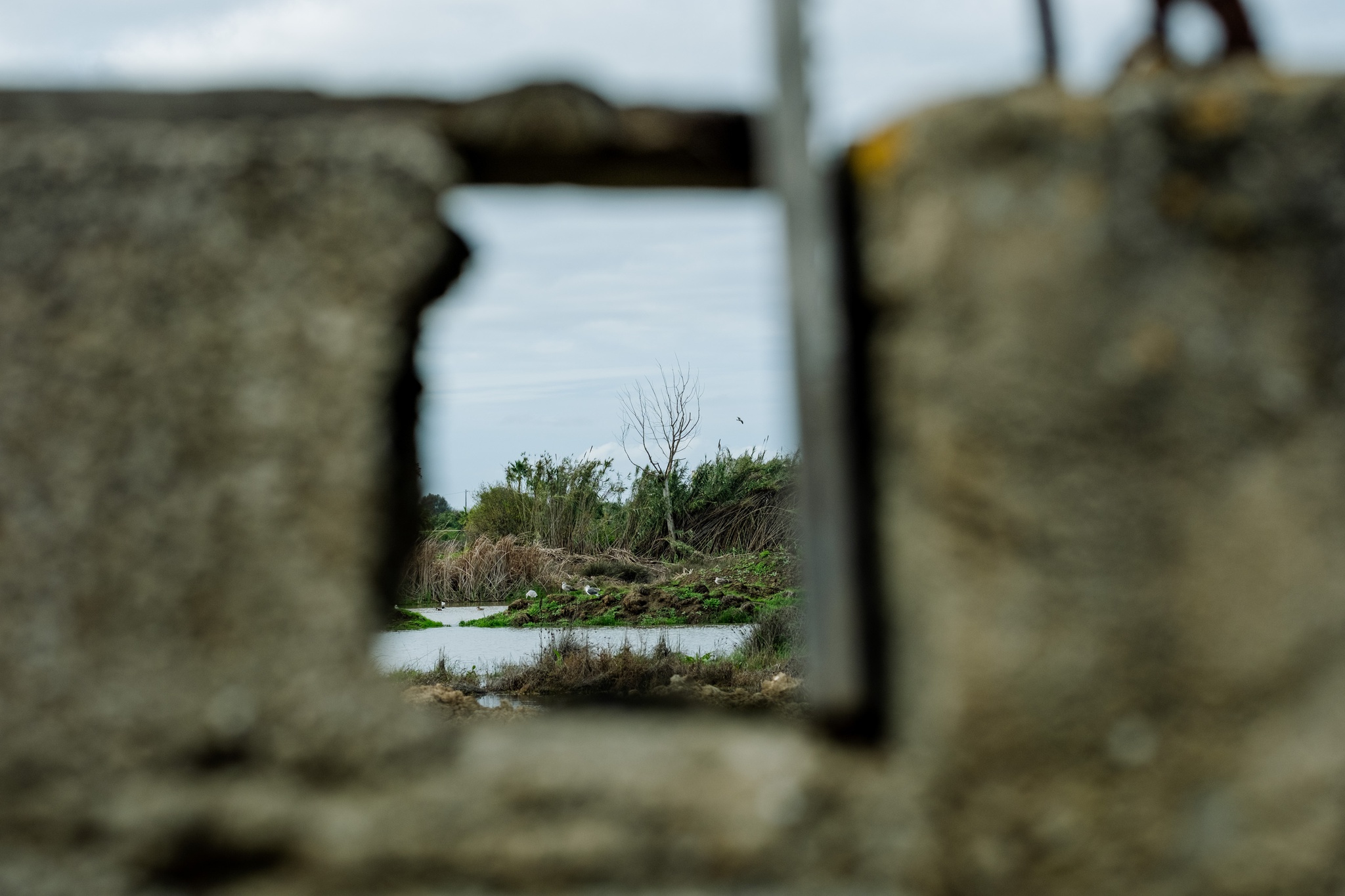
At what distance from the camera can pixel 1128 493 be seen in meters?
0.99

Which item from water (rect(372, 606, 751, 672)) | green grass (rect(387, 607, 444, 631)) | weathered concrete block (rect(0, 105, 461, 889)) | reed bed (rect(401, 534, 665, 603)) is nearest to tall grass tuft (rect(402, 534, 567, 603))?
reed bed (rect(401, 534, 665, 603))

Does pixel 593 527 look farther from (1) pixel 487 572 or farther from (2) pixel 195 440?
(2) pixel 195 440

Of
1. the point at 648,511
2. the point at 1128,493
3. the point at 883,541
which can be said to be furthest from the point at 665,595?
the point at 1128,493

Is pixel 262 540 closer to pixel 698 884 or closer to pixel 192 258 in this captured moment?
pixel 192 258

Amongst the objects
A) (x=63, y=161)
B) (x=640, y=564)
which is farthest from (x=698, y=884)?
(x=640, y=564)

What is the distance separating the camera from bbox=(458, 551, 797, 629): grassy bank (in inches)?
397

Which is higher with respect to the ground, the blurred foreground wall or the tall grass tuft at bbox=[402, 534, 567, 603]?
the blurred foreground wall

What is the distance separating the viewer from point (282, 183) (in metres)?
1.06

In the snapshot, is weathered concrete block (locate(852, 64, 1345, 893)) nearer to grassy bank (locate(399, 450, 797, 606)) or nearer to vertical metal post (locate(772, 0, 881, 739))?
vertical metal post (locate(772, 0, 881, 739))

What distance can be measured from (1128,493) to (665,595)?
9764mm

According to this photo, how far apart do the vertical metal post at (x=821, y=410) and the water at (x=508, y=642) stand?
691 centimetres

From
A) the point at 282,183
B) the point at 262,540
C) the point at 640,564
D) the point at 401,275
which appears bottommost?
the point at 640,564

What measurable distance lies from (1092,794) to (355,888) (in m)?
0.83

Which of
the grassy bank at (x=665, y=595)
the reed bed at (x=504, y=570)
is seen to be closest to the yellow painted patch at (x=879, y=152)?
the grassy bank at (x=665, y=595)
